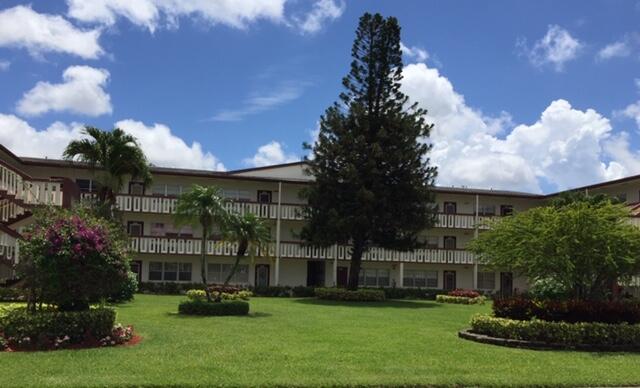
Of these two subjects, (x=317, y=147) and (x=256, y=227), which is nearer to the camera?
(x=256, y=227)

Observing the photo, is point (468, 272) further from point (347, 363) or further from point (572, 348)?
point (347, 363)

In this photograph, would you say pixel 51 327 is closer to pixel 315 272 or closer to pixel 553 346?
pixel 553 346

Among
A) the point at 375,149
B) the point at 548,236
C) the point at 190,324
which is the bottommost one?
the point at 190,324

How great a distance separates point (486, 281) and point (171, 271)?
22854mm

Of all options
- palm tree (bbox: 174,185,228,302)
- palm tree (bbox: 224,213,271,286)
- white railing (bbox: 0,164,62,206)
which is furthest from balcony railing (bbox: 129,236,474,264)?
palm tree (bbox: 174,185,228,302)

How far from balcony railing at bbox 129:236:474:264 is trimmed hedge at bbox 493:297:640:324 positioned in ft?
71.9

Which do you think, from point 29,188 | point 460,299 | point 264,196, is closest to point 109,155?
point 29,188

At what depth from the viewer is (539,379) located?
11.5 m

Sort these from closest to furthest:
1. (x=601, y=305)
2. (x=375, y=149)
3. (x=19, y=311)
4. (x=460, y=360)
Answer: (x=460, y=360) → (x=19, y=311) → (x=601, y=305) → (x=375, y=149)

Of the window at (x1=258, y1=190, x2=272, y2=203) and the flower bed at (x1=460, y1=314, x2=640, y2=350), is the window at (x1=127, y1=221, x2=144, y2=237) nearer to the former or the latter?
the window at (x1=258, y1=190, x2=272, y2=203)

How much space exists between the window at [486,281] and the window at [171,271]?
21.9 meters

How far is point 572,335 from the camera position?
16.2 meters

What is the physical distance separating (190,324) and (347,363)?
793 centimetres

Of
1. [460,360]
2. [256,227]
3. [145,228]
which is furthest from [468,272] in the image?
[460,360]
